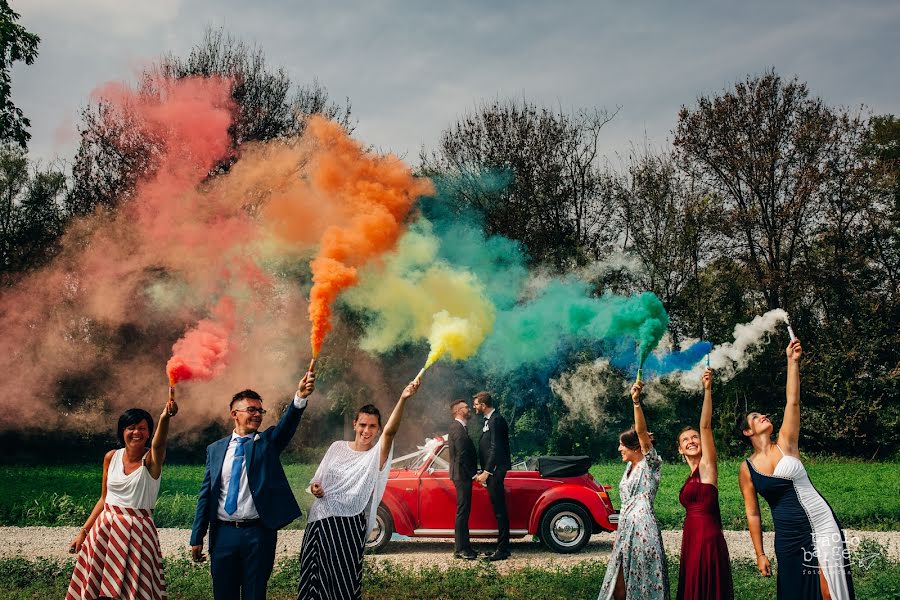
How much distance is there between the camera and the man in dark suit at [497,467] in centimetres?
976

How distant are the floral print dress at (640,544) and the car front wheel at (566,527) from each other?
3806mm

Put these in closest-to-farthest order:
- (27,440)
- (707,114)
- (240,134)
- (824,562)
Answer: (824,562) → (27,440) → (240,134) → (707,114)

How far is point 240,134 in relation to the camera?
82.7 feet

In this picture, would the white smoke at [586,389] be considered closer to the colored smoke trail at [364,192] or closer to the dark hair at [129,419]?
the colored smoke trail at [364,192]

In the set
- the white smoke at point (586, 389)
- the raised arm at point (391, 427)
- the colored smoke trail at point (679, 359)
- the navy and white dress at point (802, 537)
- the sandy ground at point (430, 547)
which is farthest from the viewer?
the white smoke at point (586, 389)

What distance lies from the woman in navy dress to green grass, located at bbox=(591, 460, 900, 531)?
6.89m

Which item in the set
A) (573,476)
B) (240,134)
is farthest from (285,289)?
(573,476)

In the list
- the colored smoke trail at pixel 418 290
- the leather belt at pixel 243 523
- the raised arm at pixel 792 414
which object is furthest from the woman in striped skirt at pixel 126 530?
the colored smoke trail at pixel 418 290

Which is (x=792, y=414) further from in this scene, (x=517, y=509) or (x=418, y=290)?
(x=418, y=290)

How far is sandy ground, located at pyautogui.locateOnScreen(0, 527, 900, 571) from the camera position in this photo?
965 cm

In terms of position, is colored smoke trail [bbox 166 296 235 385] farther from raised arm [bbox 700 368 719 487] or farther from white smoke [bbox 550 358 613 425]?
white smoke [bbox 550 358 613 425]

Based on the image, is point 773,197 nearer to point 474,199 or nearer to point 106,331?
point 474,199

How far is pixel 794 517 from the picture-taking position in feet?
17.7

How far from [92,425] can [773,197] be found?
23.0 m
